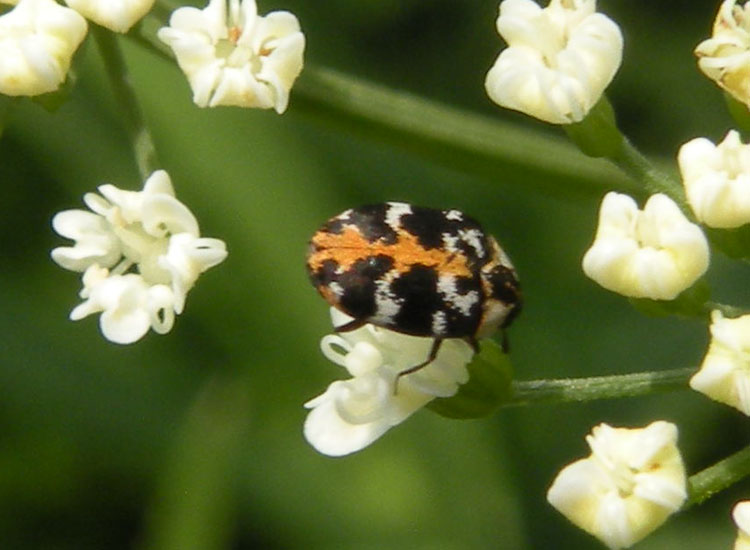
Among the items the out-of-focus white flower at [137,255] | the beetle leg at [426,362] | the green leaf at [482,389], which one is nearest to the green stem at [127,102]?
the out-of-focus white flower at [137,255]

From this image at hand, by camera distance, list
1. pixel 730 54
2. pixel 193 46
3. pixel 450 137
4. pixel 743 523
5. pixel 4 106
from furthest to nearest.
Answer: pixel 450 137 → pixel 4 106 → pixel 193 46 → pixel 730 54 → pixel 743 523

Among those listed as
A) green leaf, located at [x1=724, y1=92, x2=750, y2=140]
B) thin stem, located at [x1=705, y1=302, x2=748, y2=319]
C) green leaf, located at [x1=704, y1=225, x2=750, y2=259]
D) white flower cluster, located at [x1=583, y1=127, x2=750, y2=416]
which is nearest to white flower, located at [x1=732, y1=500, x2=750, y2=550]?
white flower cluster, located at [x1=583, y1=127, x2=750, y2=416]

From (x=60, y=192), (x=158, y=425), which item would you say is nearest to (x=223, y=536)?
(x=158, y=425)

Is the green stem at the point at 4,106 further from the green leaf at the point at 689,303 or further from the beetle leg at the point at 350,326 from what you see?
the green leaf at the point at 689,303

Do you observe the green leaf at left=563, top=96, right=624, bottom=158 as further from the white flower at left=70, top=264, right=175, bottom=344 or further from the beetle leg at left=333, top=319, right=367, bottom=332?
the white flower at left=70, top=264, right=175, bottom=344

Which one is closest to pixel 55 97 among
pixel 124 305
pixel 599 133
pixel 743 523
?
pixel 124 305

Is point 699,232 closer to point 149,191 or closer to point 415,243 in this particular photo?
point 415,243

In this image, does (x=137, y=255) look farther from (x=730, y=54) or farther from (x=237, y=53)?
(x=730, y=54)
